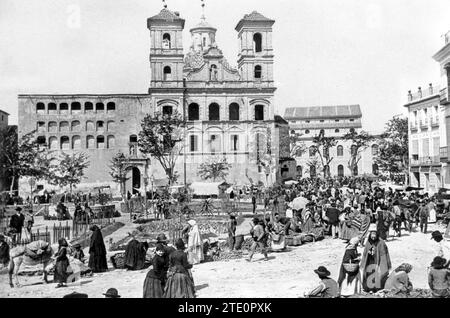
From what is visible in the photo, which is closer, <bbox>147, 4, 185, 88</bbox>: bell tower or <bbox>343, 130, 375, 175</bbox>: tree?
<bbox>147, 4, 185, 88</bbox>: bell tower

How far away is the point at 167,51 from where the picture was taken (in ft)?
171

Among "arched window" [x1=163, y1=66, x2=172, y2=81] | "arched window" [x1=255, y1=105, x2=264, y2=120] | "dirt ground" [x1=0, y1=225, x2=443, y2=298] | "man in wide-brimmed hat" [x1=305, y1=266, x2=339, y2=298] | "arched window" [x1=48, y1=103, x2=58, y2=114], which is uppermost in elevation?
"arched window" [x1=163, y1=66, x2=172, y2=81]

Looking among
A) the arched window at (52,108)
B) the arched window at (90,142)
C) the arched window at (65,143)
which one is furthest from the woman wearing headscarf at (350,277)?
the arched window at (52,108)

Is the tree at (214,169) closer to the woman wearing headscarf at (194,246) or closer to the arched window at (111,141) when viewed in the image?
the arched window at (111,141)

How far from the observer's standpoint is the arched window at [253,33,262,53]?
167 feet

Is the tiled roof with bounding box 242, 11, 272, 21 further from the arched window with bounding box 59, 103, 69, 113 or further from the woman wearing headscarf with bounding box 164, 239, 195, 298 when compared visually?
the woman wearing headscarf with bounding box 164, 239, 195, 298

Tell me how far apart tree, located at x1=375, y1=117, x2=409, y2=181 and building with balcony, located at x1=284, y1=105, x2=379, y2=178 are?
724 inches

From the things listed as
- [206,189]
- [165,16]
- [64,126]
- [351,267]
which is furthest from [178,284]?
[64,126]

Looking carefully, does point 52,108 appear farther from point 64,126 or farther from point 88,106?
point 88,106

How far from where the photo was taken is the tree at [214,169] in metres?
50.8

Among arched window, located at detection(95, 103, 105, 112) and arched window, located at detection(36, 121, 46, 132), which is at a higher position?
arched window, located at detection(95, 103, 105, 112)

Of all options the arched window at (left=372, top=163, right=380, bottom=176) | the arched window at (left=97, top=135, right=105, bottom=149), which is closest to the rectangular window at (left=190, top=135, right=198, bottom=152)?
the arched window at (left=97, top=135, right=105, bottom=149)

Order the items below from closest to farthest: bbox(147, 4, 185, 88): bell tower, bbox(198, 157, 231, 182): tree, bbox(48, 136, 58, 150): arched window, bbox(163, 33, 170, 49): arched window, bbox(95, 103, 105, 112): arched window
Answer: bbox(147, 4, 185, 88): bell tower → bbox(198, 157, 231, 182): tree → bbox(163, 33, 170, 49): arched window → bbox(48, 136, 58, 150): arched window → bbox(95, 103, 105, 112): arched window

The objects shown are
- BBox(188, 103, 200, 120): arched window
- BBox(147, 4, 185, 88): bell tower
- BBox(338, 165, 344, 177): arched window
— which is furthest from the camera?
BBox(338, 165, 344, 177): arched window
